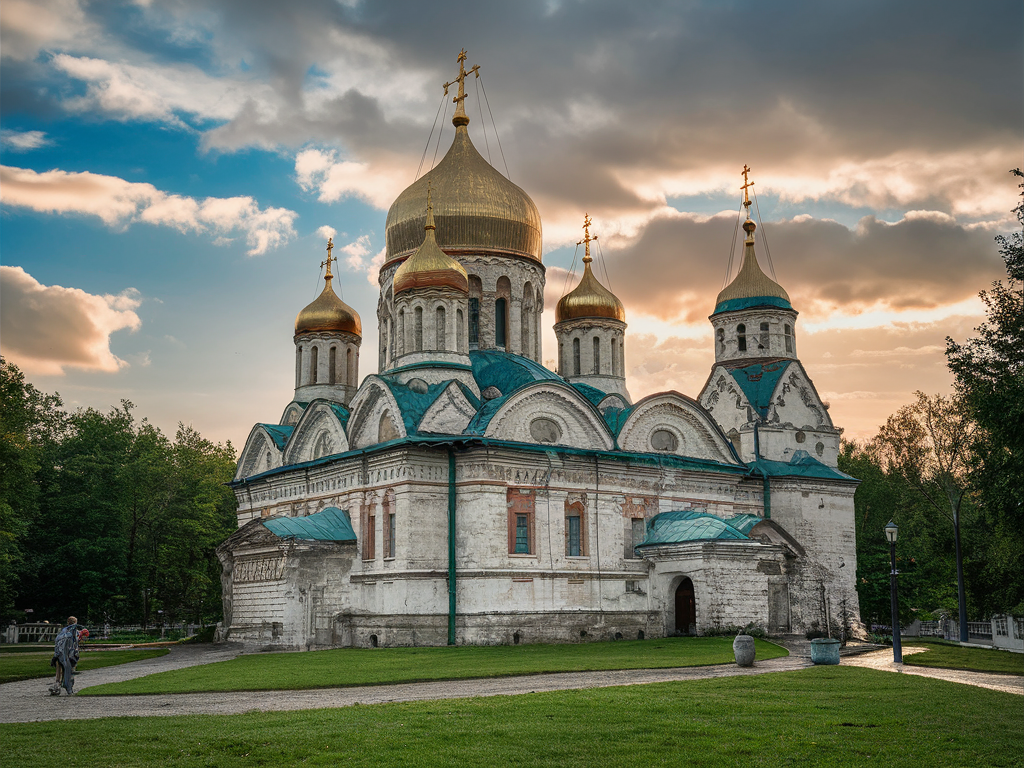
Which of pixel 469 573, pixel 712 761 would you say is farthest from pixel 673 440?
pixel 712 761

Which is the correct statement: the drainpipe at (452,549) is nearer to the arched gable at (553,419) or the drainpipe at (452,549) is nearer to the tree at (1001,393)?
the arched gable at (553,419)

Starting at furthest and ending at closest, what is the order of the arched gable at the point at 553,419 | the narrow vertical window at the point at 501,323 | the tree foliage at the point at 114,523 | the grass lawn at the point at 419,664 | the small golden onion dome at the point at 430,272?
the tree foliage at the point at 114,523 < the narrow vertical window at the point at 501,323 < the small golden onion dome at the point at 430,272 < the arched gable at the point at 553,419 < the grass lawn at the point at 419,664

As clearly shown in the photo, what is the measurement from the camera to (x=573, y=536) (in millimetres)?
27609

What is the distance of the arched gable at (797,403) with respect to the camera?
3338 centimetres

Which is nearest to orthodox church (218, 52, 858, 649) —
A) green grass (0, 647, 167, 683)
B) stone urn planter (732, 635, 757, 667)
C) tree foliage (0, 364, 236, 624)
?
green grass (0, 647, 167, 683)

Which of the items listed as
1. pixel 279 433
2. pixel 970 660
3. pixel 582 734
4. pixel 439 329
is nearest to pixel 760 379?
pixel 439 329

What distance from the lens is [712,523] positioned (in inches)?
1072

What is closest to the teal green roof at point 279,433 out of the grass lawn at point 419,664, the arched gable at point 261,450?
the arched gable at point 261,450

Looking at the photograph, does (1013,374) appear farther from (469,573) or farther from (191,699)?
(191,699)

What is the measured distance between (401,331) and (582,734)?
20.2 m

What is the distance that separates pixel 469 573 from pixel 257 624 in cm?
580

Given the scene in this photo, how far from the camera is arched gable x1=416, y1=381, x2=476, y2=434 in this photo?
2670 cm

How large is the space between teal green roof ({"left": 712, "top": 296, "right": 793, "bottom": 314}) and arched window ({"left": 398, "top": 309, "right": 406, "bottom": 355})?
12.2 meters

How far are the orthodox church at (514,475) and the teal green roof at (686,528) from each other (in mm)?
68
